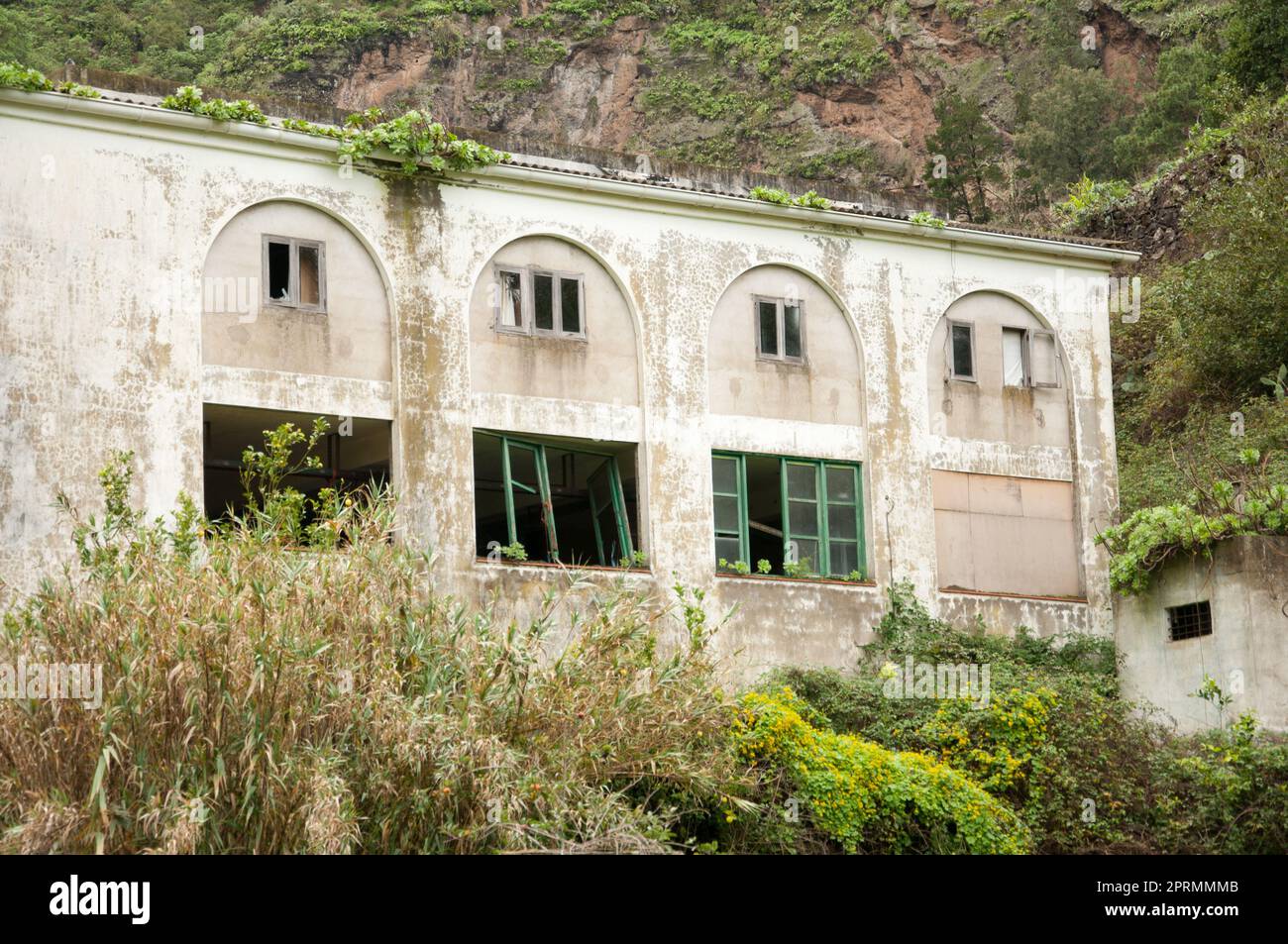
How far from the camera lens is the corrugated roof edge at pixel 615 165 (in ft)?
69.9

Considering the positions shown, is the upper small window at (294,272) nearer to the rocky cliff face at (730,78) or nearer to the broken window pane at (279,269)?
the broken window pane at (279,269)

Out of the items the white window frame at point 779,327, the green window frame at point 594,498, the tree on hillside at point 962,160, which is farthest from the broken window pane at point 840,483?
the tree on hillside at point 962,160

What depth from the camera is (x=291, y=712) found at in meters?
14.9

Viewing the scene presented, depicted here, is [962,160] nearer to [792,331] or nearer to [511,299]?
[792,331]

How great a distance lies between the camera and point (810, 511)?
77.9 ft

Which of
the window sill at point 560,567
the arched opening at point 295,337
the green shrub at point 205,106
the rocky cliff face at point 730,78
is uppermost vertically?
the rocky cliff face at point 730,78

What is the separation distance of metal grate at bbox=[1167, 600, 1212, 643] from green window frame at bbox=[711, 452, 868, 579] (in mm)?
3894

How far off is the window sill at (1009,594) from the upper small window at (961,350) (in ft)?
9.77

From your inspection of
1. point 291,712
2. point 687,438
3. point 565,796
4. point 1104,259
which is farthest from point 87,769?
point 1104,259

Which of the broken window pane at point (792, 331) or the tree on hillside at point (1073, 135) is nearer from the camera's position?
the broken window pane at point (792, 331)

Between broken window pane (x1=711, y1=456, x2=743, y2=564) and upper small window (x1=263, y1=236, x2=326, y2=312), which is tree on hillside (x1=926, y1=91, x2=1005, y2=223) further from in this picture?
upper small window (x1=263, y1=236, x2=326, y2=312)

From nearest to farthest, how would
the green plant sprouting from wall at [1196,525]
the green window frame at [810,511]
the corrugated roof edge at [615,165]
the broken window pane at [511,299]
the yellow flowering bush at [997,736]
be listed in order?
the yellow flowering bush at [997,736] → the corrugated roof edge at [615,165] → the green plant sprouting from wall at [1196,525] → the broken window pane at [511,299] → the green window frame at [810,511]
